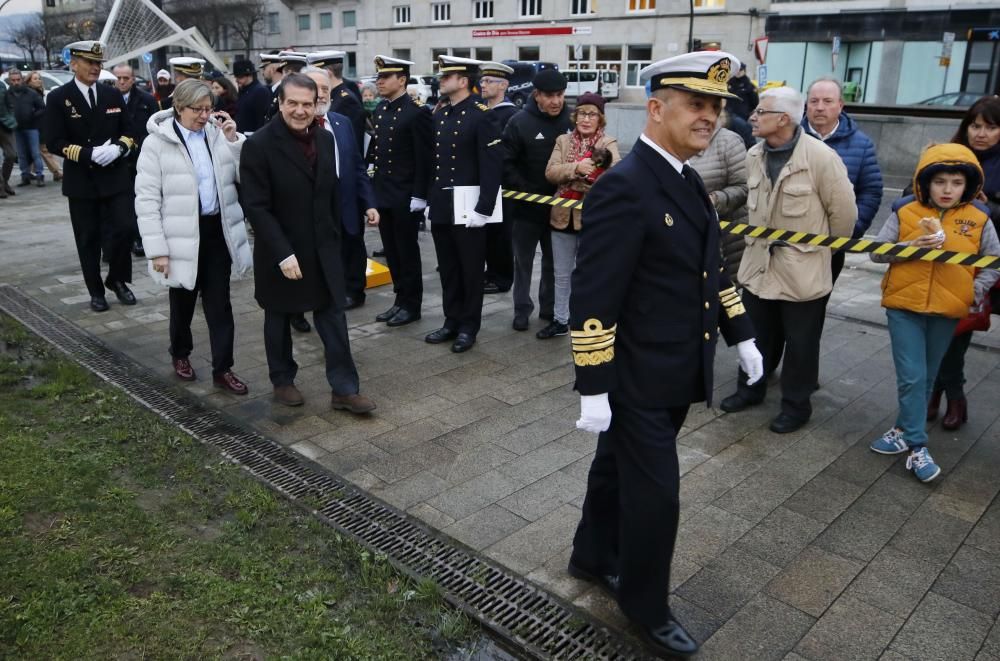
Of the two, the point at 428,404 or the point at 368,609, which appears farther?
the point at 428,404

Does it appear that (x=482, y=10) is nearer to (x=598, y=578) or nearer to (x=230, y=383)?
(x=230, y=383)

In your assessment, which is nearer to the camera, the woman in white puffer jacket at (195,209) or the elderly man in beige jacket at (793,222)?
the elderly man in beige jacket at (793,222)

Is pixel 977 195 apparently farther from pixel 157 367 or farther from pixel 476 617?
pixel 157 367

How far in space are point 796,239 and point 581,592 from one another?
2.65 metres

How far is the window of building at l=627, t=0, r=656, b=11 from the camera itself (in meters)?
49.6

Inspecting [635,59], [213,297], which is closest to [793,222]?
[213,297]

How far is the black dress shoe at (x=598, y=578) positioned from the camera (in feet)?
11.3

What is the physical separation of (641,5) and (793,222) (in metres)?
49.2

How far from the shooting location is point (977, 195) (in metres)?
4.68

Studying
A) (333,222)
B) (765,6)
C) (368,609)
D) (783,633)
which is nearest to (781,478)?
(783,633)

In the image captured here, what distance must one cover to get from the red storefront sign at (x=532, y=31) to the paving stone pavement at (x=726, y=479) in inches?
1918

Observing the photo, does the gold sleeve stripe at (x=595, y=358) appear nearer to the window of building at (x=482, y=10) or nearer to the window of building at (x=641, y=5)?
the window of building at (x=641, y=5)

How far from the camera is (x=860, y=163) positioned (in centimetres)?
544

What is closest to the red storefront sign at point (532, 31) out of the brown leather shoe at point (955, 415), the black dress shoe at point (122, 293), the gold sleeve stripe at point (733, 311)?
the black dress shoe at point (122, 293)
